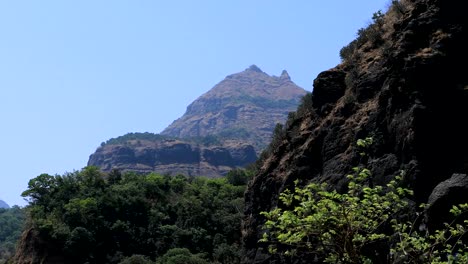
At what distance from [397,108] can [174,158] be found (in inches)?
6470

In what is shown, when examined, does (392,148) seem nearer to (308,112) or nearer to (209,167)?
(308,112)

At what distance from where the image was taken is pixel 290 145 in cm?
3147

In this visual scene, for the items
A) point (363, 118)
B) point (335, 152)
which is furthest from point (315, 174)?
point (363, 118)

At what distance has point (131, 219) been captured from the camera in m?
56.3

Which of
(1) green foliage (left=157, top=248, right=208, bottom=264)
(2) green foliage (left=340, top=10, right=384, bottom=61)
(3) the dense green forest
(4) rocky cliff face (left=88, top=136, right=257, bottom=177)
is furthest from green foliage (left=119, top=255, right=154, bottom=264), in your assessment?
(4) rocky cliff face (left=88, top=136, right=257, bottom=177)

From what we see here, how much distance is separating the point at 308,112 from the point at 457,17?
1059cm

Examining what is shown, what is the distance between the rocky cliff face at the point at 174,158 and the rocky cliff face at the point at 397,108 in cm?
14768

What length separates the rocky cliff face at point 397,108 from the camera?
2198cm

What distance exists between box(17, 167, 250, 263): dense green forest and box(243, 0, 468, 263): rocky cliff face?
19846 mm

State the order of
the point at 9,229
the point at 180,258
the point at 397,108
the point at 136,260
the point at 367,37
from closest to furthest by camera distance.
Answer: the point at 397,108, the point at 367,37, the point at 180,258, the point at 136,260, the point at 9,229

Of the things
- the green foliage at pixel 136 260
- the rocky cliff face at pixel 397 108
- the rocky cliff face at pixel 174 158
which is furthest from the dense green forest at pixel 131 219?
the rocky cliff face at pixel 174 158

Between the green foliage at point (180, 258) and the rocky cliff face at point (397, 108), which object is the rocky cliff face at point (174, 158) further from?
the rocky cliff face at point (397, 108)

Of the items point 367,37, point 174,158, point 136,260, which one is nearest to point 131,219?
point 136,260

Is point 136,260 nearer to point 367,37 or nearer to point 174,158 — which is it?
point 367,37
